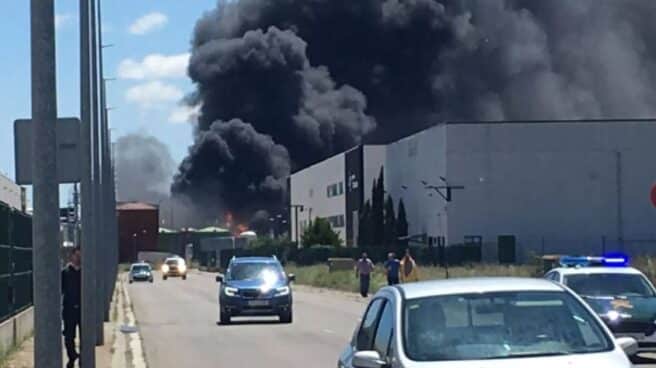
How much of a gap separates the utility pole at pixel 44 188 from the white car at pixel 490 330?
2.48m

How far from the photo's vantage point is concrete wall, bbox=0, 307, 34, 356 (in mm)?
21594

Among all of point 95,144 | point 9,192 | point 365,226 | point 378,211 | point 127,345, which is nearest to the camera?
point 95,144

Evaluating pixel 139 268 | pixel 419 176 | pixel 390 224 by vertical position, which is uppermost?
pixel 419 176

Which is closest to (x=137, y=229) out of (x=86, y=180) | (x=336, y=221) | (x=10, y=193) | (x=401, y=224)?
(x=336, y=221)

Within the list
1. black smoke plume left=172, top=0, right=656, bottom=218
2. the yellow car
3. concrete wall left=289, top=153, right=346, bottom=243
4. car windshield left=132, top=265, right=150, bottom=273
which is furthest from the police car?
black smoke plume left=172, top=0, right=656, bottom=218

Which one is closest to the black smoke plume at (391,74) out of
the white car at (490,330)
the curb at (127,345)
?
the curb at (127,345)

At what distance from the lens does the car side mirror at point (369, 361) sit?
9000 mm

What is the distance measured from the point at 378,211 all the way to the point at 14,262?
66.5m

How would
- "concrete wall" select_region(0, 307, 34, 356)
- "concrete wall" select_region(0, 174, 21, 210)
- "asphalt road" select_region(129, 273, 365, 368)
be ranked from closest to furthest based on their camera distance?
"concrete wall" select_region(0, 307, 34, 356)
"asphalt road" select_region(129, 273, 365, 368)
"concrete wall" select_region(0, 174, 21, 210)

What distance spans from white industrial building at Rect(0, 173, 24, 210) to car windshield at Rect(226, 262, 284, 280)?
5.51 m

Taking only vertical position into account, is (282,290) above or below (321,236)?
below

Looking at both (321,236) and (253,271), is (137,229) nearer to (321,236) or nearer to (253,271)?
(321,236)

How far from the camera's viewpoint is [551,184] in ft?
251

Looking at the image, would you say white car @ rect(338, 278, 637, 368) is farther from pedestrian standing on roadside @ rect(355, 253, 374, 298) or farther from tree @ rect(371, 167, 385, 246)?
tree @ rect(371, 167, 385, 246)
